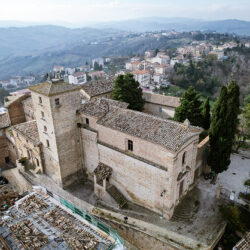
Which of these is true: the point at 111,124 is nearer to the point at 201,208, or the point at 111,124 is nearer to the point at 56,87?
the point at 56,87

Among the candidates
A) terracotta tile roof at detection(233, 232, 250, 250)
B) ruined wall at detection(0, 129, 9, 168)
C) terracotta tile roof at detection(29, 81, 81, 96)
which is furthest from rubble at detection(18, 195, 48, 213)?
ruined wall at detection(0, 129, 9, 168)

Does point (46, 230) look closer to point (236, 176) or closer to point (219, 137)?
point (219, 137)

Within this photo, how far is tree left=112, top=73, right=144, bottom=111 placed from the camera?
37.2 metres

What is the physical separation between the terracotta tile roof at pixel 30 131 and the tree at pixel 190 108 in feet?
62.1

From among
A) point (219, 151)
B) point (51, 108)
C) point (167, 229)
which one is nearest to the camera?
point (167, 229)

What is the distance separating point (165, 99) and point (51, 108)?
21.3 metres

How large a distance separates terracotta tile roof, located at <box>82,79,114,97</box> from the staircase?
53.5ft

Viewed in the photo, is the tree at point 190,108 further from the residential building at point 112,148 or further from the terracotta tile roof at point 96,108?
the terracotta tile roof at point 96,108

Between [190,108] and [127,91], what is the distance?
10.7 m

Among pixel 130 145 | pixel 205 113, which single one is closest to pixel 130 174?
pixel 130 145

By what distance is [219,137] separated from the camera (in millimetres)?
25484

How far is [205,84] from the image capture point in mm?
80125

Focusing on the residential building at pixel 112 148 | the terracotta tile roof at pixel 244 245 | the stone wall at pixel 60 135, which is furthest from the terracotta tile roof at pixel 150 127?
the terracotta tile roof at pixel 244 245

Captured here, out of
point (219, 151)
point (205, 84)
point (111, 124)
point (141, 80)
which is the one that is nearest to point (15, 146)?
point (111, 124)
